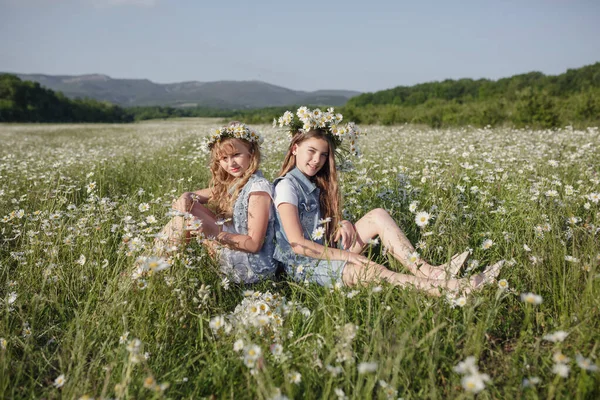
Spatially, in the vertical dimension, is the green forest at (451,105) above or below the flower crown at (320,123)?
above

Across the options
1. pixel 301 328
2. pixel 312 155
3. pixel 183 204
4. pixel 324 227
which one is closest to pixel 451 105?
pixel 312 155

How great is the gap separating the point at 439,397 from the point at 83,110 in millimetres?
69561

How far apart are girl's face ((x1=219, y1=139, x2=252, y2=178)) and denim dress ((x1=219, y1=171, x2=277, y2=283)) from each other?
9.7 inches

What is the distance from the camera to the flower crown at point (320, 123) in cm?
304

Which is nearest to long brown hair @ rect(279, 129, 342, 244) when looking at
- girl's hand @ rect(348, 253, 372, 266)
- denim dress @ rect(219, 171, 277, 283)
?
denim dress @ rect(219, 171, 277, 283)

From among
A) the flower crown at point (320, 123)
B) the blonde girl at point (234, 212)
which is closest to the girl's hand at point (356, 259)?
the blonde girl at point (234, 212)

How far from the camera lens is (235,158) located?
10.3ft

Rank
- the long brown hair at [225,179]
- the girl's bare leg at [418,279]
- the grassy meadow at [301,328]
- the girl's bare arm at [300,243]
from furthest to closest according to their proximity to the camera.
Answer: the long brown hair at [225,179]
the girl's bare arm at [300,243]
the girl's bare leg at [418,279]
the grassy meadow at [301,328]

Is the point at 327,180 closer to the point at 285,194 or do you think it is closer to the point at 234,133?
the point at 285,194

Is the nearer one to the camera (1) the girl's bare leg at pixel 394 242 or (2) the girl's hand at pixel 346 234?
(1) the girl's bare leg at pixel 394 242

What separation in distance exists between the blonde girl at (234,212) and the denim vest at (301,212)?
0.07 m

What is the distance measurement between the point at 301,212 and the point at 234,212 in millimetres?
533

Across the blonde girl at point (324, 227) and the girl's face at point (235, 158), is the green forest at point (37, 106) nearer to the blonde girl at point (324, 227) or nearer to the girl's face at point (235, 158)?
the girl's face at point (235, 158)

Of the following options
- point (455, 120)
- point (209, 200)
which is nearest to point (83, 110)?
point (455, 120)
